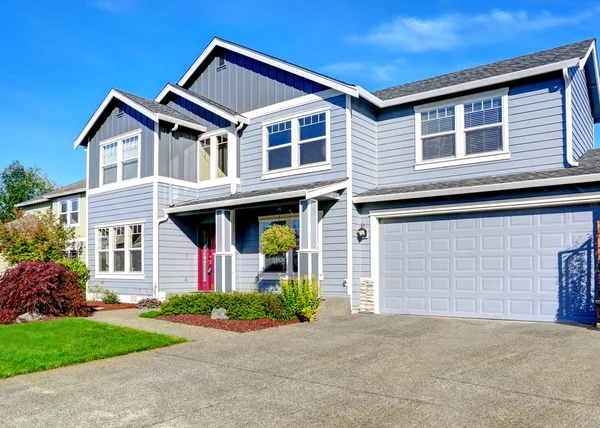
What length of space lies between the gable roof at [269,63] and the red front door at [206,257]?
513 cm

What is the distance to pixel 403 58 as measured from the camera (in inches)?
619

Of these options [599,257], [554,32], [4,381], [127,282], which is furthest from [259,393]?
[554,32]

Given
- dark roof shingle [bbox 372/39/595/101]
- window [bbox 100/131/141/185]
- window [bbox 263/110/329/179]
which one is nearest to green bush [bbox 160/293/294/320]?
window [bbox 263/110/329/179]

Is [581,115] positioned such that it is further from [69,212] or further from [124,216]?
[69,212]

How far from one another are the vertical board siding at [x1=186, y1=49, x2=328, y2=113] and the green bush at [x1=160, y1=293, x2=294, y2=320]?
572 centimetres

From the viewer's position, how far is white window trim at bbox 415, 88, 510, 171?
459 inches

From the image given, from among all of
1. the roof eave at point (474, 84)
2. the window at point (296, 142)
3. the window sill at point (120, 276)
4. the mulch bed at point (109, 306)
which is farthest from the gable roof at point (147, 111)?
the roof eave at point (474, 84)

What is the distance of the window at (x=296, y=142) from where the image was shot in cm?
1316

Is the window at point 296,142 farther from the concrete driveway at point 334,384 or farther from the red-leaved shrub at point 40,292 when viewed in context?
the red-leaved shrub at point 40,292

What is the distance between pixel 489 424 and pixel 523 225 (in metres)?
7.04

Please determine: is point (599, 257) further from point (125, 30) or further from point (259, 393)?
point (125, 30)

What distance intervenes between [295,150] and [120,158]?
6.62m

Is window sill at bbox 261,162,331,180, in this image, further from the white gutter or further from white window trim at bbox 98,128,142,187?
white window trim at bbox 98,128,142,187

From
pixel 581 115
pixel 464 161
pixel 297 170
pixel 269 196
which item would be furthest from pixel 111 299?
pixel 581 115
